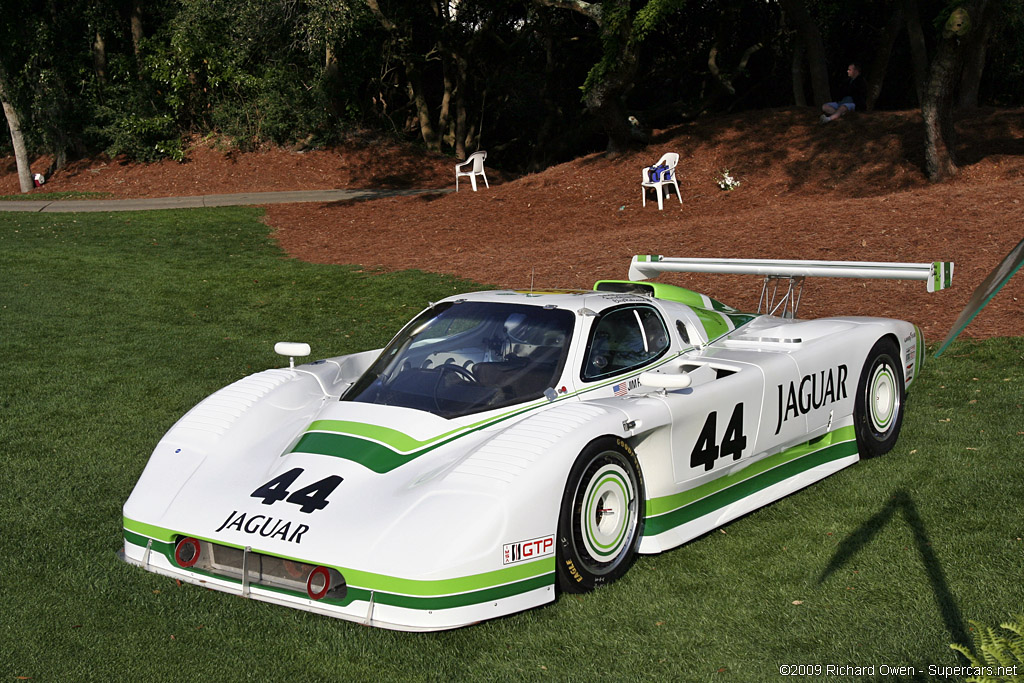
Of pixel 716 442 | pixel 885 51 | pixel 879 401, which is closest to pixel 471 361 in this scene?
pixel 716 442

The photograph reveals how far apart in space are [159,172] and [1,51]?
15.6 ft

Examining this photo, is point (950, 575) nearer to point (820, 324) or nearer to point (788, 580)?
point (788, 580)

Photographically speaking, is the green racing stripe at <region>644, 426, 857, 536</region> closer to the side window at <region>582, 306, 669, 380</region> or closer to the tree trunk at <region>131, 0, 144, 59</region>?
the side window at <region>582, 306, 669, 380</region>

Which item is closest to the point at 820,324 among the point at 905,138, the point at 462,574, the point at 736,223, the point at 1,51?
the point at 462,574

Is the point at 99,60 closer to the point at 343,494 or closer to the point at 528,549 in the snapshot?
the point at 343,494

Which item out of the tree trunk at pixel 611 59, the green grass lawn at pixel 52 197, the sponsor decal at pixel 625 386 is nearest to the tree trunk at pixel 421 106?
the green grass lawn at pixel 52 197

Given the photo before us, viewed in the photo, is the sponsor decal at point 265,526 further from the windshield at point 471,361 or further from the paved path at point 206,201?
the paved path at point 206,201

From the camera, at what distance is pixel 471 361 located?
5.70 meters

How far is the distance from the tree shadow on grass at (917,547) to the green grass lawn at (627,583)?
13 mm

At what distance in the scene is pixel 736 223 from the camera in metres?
14.9

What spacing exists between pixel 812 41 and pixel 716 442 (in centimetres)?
1798

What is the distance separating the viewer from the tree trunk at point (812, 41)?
Result: 20.5 metres

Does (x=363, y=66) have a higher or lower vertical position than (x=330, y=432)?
higher

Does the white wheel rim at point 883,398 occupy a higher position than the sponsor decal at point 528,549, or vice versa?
the sponsor decal at point 528,549
